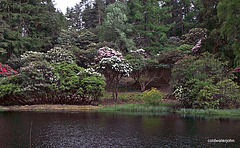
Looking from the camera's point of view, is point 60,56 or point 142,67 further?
point 142,67

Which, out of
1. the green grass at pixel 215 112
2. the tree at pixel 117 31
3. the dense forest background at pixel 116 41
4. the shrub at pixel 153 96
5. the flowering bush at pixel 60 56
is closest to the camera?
the green grass at pixel 215 112

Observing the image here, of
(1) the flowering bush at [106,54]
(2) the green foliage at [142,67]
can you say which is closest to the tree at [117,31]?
(2) the green foliage at [142,67]

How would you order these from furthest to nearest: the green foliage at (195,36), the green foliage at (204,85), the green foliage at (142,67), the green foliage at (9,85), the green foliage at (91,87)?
the green foliage at (195,36)
the green foliage at (142,67)
the green foliage at (91,87)
the green foliage at (9,85)
the green foliage at (204,85)

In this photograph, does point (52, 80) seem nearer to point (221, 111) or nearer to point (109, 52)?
point (109, 52)

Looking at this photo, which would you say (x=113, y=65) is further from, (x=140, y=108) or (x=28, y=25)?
(x=28, y=25)

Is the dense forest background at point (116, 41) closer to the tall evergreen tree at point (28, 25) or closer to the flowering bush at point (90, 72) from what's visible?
the tall evergreen tree at point (28, 25)

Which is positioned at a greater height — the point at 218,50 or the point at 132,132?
the point at 218,50

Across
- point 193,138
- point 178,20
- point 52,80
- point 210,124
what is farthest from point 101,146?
point 178,20

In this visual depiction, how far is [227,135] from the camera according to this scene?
28.3ft

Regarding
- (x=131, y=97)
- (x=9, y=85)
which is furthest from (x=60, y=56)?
(x=131, y=97)

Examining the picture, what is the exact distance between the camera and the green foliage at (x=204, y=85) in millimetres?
14477

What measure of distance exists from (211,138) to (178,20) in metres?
34.4

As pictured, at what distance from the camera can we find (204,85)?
Answer: 48.0 ft

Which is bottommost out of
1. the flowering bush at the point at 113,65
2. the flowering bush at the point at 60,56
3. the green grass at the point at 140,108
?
the green grass at the point at 140,108
